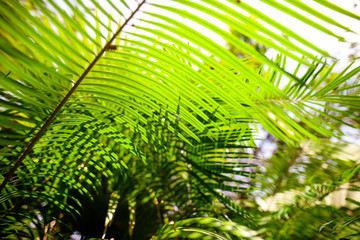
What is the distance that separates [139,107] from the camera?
48 centimetres

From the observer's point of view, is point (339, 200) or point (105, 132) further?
point (339, 200)

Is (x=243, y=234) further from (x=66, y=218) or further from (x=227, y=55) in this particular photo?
(x=66, y=218)

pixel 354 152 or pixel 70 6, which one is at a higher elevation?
pixel 354 152

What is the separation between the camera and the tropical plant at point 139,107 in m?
0.34

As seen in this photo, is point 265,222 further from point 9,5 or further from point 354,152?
point 9,5

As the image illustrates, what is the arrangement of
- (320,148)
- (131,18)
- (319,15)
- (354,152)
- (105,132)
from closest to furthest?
1. (319,15)
2. (131,18)
3. (105,132)
4. (354,152)
5. (320,148)

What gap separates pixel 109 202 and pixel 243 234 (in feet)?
2.46

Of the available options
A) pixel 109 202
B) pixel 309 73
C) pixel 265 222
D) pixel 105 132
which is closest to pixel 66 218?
pixel 109 202

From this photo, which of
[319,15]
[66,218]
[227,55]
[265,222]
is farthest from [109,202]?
[319,15]

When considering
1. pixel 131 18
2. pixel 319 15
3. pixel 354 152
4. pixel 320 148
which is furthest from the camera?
pixel 320 148

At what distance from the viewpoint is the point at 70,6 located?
0.35m

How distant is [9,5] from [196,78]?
12.6 inches

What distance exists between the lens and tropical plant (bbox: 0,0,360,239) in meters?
0.34

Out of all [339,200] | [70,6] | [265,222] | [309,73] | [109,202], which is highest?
[309,73]
